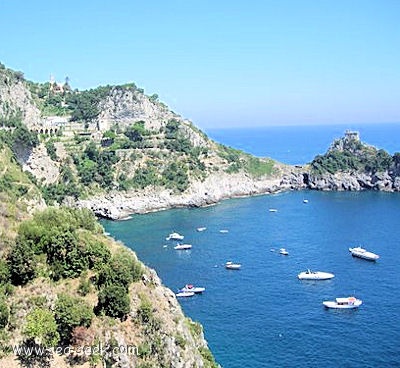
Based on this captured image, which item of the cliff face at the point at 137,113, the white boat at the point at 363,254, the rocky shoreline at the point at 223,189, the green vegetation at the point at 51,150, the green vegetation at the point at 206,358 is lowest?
the white boat at the point at 363,254

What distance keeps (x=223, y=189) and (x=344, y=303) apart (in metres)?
68.3

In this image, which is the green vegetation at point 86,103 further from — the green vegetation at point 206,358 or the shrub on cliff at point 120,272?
the green vegetation at point 206,358

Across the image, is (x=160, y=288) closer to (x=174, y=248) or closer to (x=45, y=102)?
(x=174, y=248)

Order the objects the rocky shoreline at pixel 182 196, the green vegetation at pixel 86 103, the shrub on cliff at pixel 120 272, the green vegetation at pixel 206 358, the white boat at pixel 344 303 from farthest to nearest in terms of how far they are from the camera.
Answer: the green vegetation at pixel 86 103 → the rocky shoreline at pixel 182 196 → the white boat at pixel 344 303 → the green vegetation at pixel 206 358 → the shrub on cliff at pixel 120 272

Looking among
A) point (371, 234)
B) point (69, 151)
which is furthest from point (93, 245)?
point (69, 151)

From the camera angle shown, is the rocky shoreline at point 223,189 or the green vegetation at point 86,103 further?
the green vegetation at point 86,103

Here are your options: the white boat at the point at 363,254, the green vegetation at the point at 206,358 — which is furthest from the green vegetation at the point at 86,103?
the green vegetation at the point at 206,358

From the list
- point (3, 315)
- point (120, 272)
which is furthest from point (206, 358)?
point (3, 315)

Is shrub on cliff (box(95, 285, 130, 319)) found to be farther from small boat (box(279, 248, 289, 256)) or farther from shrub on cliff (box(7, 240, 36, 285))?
small boat (box(279, 248, 289, 256))

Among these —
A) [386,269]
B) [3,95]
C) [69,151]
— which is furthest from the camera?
[3,95]

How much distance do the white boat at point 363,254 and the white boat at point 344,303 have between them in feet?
55.5

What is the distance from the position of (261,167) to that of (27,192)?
72.1 metres

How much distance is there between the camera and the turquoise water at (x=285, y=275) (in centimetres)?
4712

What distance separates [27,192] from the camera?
2982 inches
